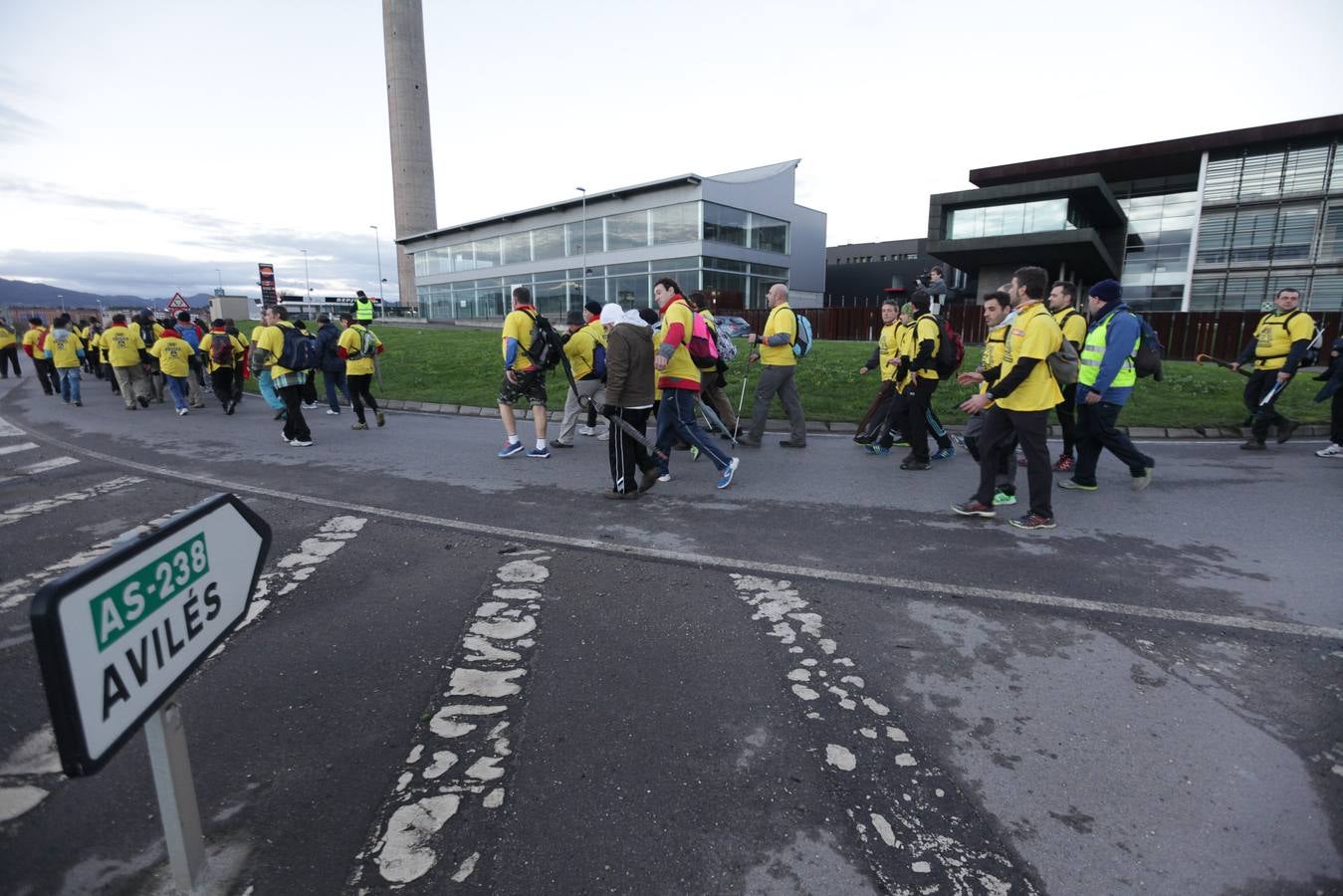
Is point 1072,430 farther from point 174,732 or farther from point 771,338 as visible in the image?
point 174,732

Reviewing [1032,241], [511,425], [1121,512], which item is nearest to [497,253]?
[1032,241]

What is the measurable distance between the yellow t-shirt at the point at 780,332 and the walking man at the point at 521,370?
2.70 metres

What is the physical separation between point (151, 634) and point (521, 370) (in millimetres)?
6462

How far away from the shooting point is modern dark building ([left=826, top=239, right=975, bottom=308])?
2003 inches

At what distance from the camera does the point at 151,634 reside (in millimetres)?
1553

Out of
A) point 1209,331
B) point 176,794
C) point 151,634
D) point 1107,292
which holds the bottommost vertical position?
point 176,794

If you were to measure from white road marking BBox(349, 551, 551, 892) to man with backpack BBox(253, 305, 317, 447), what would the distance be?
652cm

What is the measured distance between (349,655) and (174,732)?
1.66 m

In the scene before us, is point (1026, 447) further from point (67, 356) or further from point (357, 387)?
point (67, 356)

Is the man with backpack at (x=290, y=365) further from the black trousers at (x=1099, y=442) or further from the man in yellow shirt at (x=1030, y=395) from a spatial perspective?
the black trousers at (x=1099, y=442)

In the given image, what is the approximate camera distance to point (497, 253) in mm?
56875

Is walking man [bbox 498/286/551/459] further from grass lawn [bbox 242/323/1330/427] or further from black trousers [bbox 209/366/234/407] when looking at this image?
black trousers [bbox 209/366/234/407]

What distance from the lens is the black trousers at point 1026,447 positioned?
530 centimetres

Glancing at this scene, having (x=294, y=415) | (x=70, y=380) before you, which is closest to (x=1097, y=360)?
(x=294, y=415)
